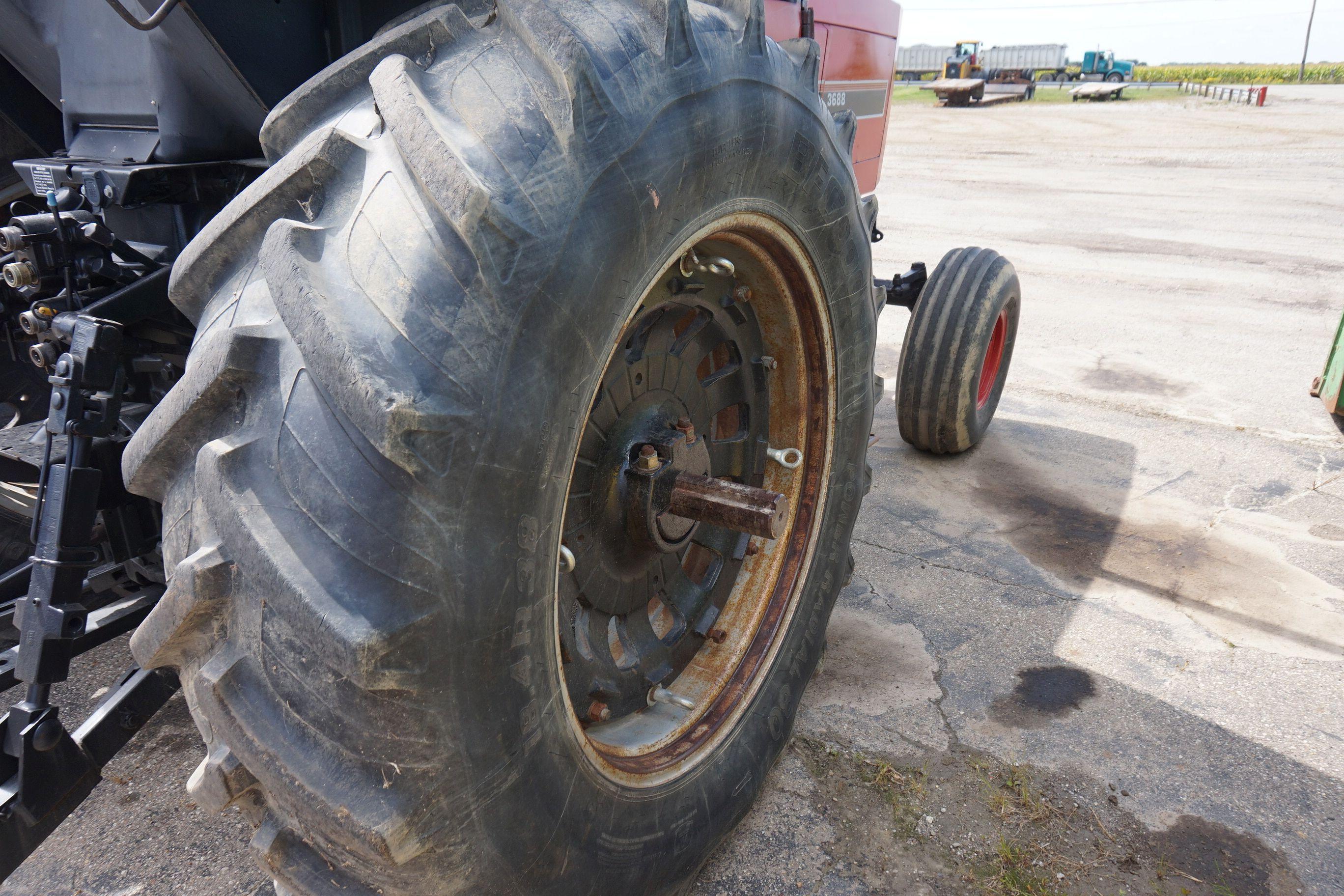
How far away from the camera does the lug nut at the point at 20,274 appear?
1.59 meters

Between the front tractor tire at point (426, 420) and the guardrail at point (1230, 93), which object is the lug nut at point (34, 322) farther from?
the guardrail at point (1230, 93)

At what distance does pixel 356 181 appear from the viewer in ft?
3.63

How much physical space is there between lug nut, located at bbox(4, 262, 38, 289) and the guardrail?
35.8 metres

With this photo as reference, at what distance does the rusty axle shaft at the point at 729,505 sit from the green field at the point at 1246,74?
2147 inches

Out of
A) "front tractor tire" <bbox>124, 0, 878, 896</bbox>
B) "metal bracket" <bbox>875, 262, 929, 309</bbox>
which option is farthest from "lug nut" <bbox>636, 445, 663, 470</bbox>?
"metal bracket" <bbox>875, 262, 929, 309</bbox>

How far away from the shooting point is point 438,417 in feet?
3.33

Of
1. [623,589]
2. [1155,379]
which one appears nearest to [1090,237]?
[1155,379]

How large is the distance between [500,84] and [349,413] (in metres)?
0.47

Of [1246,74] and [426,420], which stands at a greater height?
[426,420]

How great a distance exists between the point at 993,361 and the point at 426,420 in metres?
3.85

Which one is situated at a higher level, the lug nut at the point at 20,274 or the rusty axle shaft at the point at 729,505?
the lug nut at the point at 20,274

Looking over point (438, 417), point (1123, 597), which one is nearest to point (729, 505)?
point (438, 417)

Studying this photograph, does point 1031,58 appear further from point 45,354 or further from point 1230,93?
point 45,354

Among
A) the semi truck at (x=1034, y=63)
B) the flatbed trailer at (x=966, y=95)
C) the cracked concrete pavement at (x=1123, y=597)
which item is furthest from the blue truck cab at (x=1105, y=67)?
the cracked concrete pavement at (x=1123, y=597)
